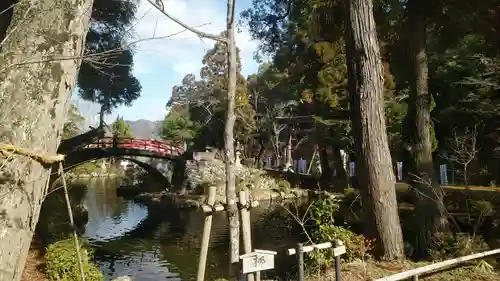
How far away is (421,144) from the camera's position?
9062 mm

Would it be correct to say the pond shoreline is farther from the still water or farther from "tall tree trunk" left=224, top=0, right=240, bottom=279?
"tall tree trunk" left=224, top=0, right=240, bottom=279

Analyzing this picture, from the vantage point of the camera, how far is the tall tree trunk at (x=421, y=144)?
8.69 m

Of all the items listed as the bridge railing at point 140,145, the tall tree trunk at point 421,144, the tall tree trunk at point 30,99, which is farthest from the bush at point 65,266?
the bridge railing at point 140,145

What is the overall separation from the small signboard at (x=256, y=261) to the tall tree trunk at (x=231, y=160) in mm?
669

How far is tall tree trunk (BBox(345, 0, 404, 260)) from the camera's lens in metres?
6.61

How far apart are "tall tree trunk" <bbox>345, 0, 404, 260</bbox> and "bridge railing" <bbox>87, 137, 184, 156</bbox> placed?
18188 mm

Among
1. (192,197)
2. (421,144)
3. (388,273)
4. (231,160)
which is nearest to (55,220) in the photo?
(231,160)

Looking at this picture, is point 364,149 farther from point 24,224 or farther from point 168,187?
point 168,187

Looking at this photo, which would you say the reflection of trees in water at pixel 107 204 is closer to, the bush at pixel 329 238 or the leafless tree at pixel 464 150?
the leafless tree at pixel 464 150

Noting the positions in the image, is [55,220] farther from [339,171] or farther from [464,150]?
[339,171]

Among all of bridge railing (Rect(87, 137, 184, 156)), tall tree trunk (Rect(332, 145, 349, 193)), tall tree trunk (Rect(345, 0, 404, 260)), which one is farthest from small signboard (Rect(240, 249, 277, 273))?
bridge railing (Rect(87, 137, 184, 156))

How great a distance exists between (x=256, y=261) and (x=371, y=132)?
3.50 metres

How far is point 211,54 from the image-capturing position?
1345 inches

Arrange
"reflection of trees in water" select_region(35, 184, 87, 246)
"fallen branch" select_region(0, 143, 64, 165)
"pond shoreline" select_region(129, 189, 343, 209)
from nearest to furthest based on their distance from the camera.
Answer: "fallen branch" select_region(0, 143, 64, 165)
"reflection of trees in water" select_region(35, 184, 87, 246)
"pond shoreline" select_region(129, 189, 343, 209)
